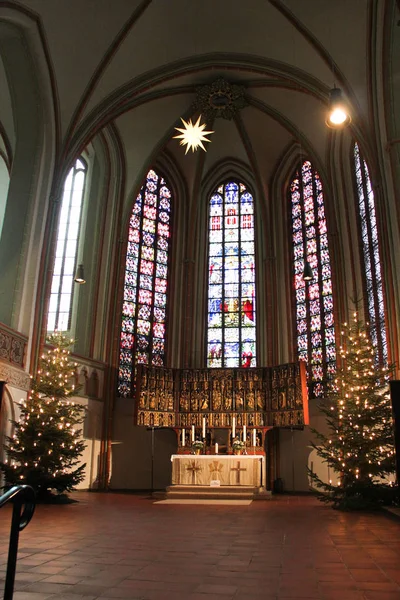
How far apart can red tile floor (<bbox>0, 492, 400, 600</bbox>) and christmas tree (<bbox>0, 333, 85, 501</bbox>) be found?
2.77 metres

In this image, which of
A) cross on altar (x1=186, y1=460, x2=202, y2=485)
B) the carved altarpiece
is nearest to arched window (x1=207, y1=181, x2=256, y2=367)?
the carved altarpiece

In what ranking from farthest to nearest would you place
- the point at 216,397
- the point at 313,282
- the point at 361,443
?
the point at 313,282 < the point at 216,397 < the point at 361,443

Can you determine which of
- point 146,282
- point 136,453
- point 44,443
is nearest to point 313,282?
point 146,282

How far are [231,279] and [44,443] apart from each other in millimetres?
11720

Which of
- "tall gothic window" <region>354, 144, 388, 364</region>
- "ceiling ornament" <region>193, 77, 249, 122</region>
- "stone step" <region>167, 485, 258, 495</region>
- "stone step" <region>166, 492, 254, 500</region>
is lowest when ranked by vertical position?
"stone step" <region>166, 492, 254, 500</region>

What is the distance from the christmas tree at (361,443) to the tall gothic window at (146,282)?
31.6 ft

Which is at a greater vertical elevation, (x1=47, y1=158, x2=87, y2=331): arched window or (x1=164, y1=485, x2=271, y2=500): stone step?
(x1=47, y1=158, x2=87, y2=331): arched window

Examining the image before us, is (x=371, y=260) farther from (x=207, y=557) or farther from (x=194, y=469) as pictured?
(x=207, y=557)

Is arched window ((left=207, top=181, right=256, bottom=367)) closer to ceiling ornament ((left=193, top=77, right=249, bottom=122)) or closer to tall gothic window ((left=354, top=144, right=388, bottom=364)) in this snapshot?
ceiling ornament ((left=193, top=77, right=249, bottom=122))

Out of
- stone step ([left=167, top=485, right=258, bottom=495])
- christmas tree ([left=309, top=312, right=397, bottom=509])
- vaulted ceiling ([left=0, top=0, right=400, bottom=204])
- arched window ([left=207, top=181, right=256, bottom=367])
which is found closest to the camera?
christmas tree ([left=309, top=312, right=397, bottom=509])

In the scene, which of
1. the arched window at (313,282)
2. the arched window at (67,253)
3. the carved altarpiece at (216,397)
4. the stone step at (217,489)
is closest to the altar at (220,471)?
the stone step at (217,489)

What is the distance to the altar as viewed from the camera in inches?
602

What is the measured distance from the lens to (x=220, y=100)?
20109 millimetres

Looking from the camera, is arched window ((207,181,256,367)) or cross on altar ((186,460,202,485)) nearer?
cross on altar ((186,460,202,485))
